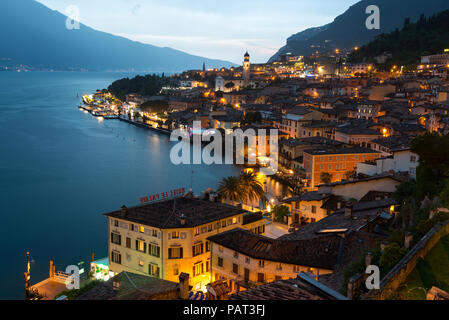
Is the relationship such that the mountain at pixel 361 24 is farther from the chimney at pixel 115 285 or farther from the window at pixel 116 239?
the chimney at pixel 115 285

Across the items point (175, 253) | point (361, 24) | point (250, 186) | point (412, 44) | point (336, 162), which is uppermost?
point (361, 24)

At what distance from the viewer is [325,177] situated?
22.0 metres

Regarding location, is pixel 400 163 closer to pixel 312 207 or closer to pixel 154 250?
pixel 312 207

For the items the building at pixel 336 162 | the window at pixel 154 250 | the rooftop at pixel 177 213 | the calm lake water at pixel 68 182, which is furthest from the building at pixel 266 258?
the building at pixel 336 162

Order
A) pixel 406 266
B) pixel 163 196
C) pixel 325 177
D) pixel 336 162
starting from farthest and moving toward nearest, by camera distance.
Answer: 1. pixel 336 162
2. pixel 325 177
3. pixel 163 196
4. pixel 406 266

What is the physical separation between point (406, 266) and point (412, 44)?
2242 inches

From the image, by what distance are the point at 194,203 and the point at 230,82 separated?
55.8m

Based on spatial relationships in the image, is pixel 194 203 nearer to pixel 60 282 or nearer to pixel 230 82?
pixel 60 282

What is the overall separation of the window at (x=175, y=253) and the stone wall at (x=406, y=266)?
6.44 metres

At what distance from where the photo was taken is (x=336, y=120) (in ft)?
113

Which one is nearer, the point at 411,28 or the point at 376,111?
the point at 376,111

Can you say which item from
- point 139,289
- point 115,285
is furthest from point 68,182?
point 139,289
